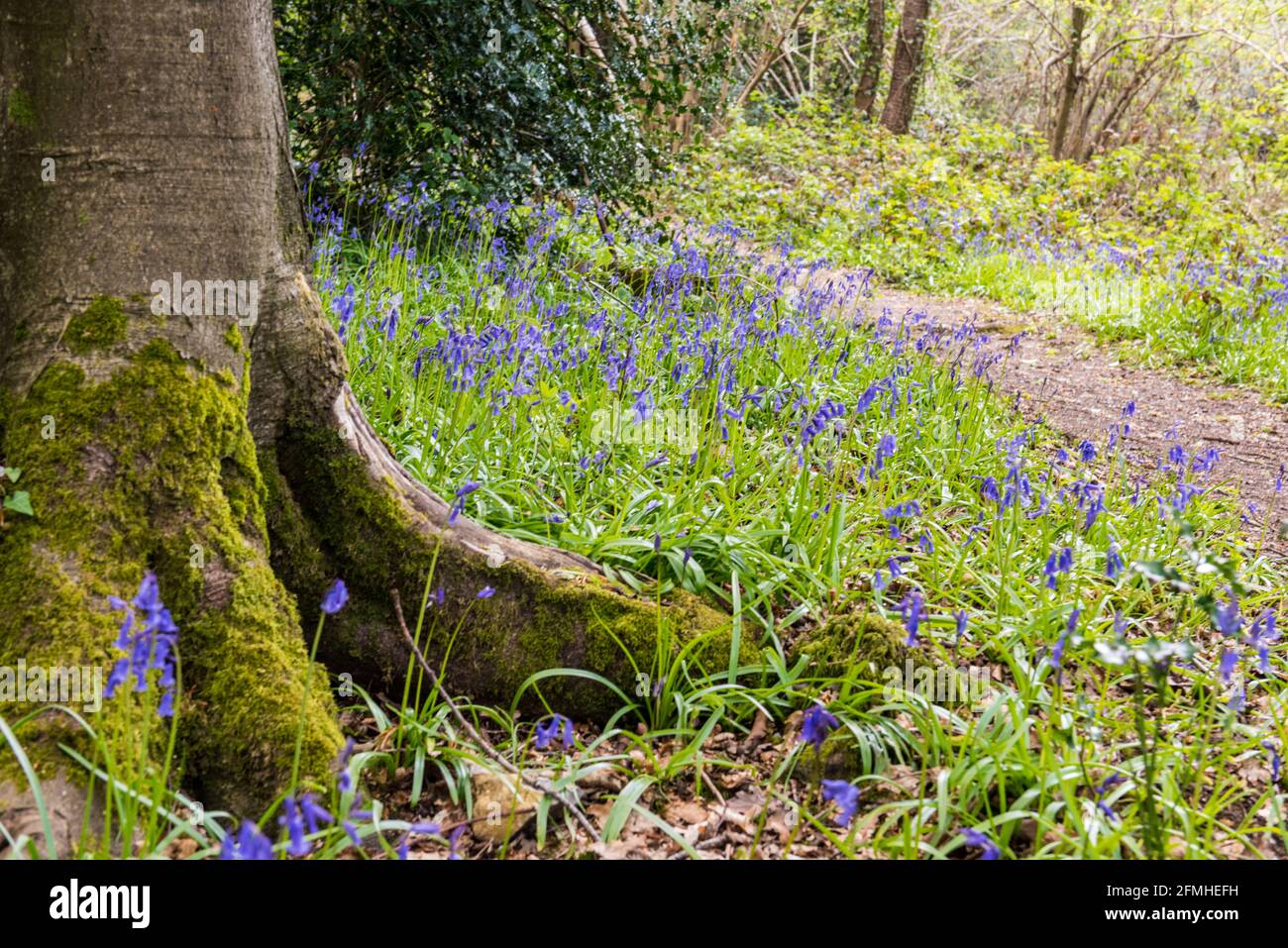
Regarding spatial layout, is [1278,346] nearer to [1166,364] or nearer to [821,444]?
[1166,364]

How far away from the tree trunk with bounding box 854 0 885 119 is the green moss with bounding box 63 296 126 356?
18.2 meters

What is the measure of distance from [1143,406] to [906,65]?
12148mm

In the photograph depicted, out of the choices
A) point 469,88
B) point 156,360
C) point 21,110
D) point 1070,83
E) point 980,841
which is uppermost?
point 1070,83

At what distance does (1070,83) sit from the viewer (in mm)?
17109

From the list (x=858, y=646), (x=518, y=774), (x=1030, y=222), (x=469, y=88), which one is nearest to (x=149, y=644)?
(x=518, y=774)

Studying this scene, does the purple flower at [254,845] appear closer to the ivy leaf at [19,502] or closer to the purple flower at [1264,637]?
the ivy leaf at [19,502]

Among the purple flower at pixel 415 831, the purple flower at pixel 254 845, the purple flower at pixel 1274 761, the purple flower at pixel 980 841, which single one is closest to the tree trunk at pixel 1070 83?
the purple flower at pixel 1274 761

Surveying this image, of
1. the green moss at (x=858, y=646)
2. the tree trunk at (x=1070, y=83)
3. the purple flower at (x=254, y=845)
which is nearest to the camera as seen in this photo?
the purple flower at (x=254, y=845)

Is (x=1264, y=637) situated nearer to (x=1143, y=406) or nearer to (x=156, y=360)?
(x=156, y=360)

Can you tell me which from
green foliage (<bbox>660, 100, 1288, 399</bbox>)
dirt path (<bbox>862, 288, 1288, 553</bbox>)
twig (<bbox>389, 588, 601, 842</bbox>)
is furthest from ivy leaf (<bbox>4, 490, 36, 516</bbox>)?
green foliage (<bbox>660, 100, 1288, 399</bbox>)

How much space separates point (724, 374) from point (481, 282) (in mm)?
1659

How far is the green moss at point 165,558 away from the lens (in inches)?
77.2

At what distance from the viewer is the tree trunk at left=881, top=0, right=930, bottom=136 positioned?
1620cm

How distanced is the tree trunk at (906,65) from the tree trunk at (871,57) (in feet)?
3.46
